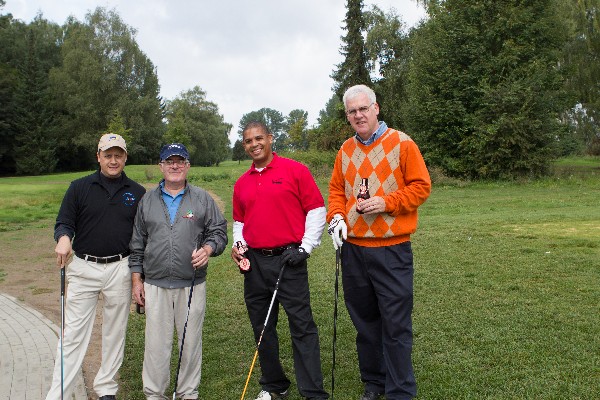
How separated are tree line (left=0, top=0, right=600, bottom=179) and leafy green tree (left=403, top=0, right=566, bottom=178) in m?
0.07

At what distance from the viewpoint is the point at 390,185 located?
3799 mm

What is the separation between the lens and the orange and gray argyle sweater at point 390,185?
12.1 ft

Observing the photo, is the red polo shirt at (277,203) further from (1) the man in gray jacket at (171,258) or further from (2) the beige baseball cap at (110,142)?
(2) the beige baseball cap at (110,142)

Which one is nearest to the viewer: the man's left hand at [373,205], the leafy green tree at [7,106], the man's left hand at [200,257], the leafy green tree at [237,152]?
the man's left hand at [373,205]

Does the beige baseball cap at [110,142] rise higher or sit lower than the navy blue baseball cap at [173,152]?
higher

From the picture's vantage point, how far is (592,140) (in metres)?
44.1

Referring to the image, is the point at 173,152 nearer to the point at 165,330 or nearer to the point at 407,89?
the point at 165,330

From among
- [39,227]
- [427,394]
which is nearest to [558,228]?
[427,394]

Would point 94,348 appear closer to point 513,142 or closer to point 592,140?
point 513,142

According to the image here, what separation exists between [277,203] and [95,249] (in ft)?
4.52

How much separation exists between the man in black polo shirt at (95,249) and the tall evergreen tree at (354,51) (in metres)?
37.1

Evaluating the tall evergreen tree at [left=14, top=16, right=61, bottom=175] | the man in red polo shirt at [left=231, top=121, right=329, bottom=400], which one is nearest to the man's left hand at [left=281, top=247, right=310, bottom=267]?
the man in red polo shirt at [left=231, top=121, right=329, bottom=400]

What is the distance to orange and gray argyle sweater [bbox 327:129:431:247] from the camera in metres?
3.69

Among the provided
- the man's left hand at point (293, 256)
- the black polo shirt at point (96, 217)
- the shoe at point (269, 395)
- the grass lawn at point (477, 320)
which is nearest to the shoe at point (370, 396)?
the grass lawn at point (477, 320)
